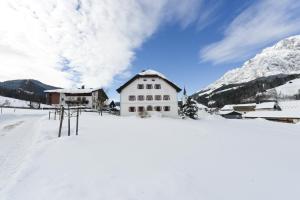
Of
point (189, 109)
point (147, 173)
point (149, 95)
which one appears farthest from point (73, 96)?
point (147, 173)

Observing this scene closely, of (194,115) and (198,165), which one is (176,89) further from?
(198,165)

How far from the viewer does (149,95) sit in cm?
4638

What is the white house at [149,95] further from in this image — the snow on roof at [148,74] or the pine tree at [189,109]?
the pine tree at [189,109]

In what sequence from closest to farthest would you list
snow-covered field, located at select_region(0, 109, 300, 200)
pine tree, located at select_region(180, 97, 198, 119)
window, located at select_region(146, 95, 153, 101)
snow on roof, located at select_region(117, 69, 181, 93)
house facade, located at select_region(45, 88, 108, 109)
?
snow-covered field, located at select_region(0, 109, 300, 200) < snow on roof, located at select_region(117, 69, 181, 93) < window, located at select_region(146, 95, 153, 101) < pine tree, located at select_region(180, 97, 198, 119) < house facade, located at select_region(45, 88, 108, 109)

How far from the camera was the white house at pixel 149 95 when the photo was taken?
45.9m

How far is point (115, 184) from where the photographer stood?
7.46 m

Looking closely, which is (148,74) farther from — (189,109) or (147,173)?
(147,173)

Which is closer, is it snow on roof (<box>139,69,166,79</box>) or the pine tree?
snow on roof (<box>139,69,166,79</box>)

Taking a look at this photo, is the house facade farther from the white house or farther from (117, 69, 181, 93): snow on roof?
the white house

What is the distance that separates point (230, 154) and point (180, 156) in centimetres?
261

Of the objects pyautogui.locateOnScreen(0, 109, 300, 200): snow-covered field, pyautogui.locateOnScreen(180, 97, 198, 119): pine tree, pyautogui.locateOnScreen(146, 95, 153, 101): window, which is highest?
pyautogui.locateOnScreen(146, 95, 153, 101): window

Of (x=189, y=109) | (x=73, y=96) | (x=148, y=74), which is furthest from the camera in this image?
(x=73, y=96)

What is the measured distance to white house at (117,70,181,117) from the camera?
4588 cm

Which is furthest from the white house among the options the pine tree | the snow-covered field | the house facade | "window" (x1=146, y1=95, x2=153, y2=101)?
the snow-covered field
